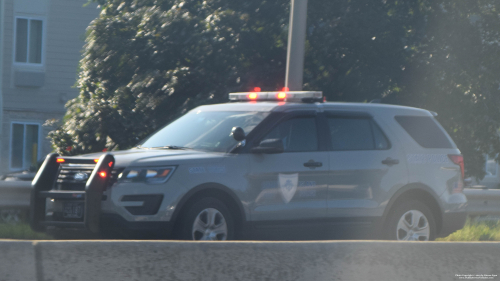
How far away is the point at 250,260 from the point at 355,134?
323 cm

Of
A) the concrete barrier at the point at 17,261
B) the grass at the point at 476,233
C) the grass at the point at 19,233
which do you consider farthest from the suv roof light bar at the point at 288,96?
the concrete barrier at the point at 17,261

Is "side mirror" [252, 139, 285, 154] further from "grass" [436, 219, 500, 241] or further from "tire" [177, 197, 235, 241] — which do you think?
"grass" [436, 219, 500, 241]

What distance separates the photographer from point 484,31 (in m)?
12.3

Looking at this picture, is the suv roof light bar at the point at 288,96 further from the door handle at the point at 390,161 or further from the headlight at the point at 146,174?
the headlight at the point at 146,174

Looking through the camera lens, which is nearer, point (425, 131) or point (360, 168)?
point (360, 168)

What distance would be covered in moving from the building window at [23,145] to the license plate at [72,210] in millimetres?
16431

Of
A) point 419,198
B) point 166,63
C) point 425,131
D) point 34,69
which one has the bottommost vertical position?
point 419,198

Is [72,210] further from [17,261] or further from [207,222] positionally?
[17,261]

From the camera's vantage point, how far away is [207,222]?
6.01 meters

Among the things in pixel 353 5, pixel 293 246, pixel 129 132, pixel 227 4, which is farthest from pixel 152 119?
pixel 293 246

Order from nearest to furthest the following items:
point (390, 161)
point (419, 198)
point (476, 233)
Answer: point (390, 161), point (419, 198), point (476, 233)

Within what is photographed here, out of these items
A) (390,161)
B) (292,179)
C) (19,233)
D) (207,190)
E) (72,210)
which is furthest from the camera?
(19,233)

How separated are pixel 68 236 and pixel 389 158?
11.2 feet

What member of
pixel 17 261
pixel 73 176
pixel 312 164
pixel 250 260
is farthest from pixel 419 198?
pixel 17 261
